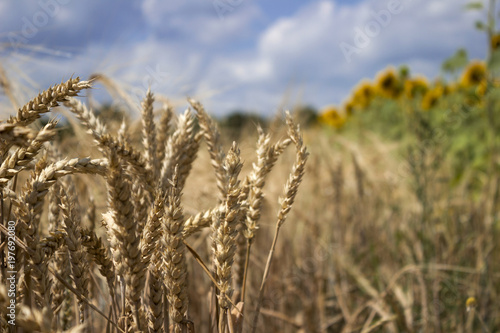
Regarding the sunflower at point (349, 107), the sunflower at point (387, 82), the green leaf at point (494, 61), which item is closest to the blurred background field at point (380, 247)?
the green leaf at point (494, 61)

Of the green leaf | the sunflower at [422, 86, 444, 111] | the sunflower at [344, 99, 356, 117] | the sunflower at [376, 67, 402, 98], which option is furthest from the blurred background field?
the sunflower at [344, 99, 356, 117]

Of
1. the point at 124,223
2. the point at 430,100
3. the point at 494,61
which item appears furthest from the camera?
the point at 430,100

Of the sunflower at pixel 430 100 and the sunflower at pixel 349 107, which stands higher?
the sunflower at pixel 349 107

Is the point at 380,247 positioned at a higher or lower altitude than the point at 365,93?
lower

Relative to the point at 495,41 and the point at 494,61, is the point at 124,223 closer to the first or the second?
the point at 494,61

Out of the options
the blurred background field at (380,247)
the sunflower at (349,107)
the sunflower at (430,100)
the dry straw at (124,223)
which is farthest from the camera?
the sunflower at (349,107)

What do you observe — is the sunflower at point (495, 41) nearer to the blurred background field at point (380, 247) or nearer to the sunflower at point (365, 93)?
the blurred background field at point (380, 247)

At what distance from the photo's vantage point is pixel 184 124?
0.87 m

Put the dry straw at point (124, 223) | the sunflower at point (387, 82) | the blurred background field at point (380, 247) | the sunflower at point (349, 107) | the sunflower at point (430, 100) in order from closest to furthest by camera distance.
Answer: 1. the dry straw at point (124, 223)
2. the blurred background field at point (380, 247)
3. the sunflower at point (430, 100)
4. the sunflower at point (387, 82)
5. the sunflower at point (349, 107)

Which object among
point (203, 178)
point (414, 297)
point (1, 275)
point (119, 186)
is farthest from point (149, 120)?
point (414, 297)

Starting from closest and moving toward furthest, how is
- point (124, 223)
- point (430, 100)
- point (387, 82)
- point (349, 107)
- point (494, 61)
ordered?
point (124, 223)
point (494, 61)
point (430, 100)
point (387, 82)
point (349, 107)

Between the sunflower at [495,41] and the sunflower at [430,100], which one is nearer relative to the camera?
the sunflower at [495,41]

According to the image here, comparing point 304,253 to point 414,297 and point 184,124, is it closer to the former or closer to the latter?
point 414,297

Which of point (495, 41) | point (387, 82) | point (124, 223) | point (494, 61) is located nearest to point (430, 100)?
point (387, 82)
